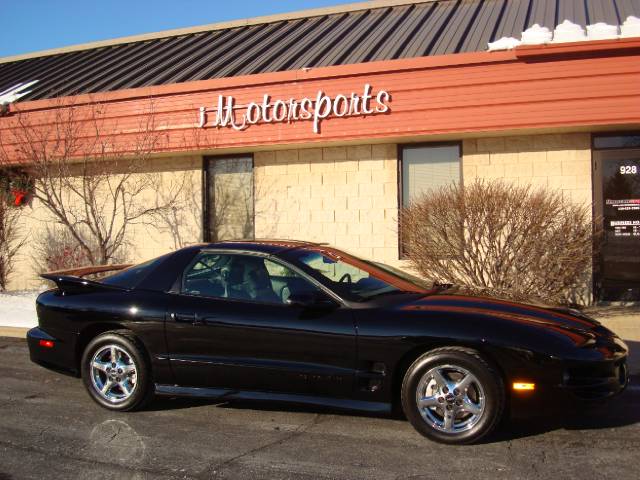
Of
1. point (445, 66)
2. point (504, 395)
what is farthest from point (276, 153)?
point (504, 395)

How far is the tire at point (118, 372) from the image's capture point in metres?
5.35

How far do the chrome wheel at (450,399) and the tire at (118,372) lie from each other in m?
2.26

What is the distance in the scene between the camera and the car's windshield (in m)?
5.08

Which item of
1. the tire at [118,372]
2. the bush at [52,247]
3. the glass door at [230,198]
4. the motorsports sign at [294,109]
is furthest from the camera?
the bush at [52,247]

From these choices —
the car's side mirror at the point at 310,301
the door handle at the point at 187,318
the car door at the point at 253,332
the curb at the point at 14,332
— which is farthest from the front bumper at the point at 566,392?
the curb at the point at 14,332

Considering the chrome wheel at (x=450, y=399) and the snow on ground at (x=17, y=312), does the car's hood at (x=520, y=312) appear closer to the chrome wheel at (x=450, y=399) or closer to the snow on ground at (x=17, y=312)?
the chrome wheel at (x=450, y=399)

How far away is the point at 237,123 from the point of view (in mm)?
11203

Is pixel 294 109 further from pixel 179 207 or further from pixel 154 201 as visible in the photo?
pixel 154 201

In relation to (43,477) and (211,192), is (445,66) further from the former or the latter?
(43,477)

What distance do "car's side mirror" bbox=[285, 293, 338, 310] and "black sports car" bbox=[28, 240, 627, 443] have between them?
10 mm

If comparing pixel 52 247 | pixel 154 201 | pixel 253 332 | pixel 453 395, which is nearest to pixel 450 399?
pixel 453 395

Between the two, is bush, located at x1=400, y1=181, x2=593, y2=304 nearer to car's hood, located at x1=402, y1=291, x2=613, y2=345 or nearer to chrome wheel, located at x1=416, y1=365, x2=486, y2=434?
car's hood, located at x1=402, y1=291, x2=613, y2=345

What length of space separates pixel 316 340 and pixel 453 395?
Answer: 1.03 m

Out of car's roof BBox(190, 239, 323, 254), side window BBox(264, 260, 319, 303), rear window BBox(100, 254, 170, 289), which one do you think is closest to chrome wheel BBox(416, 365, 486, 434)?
side window BBox(264, 260, 319, 303)
